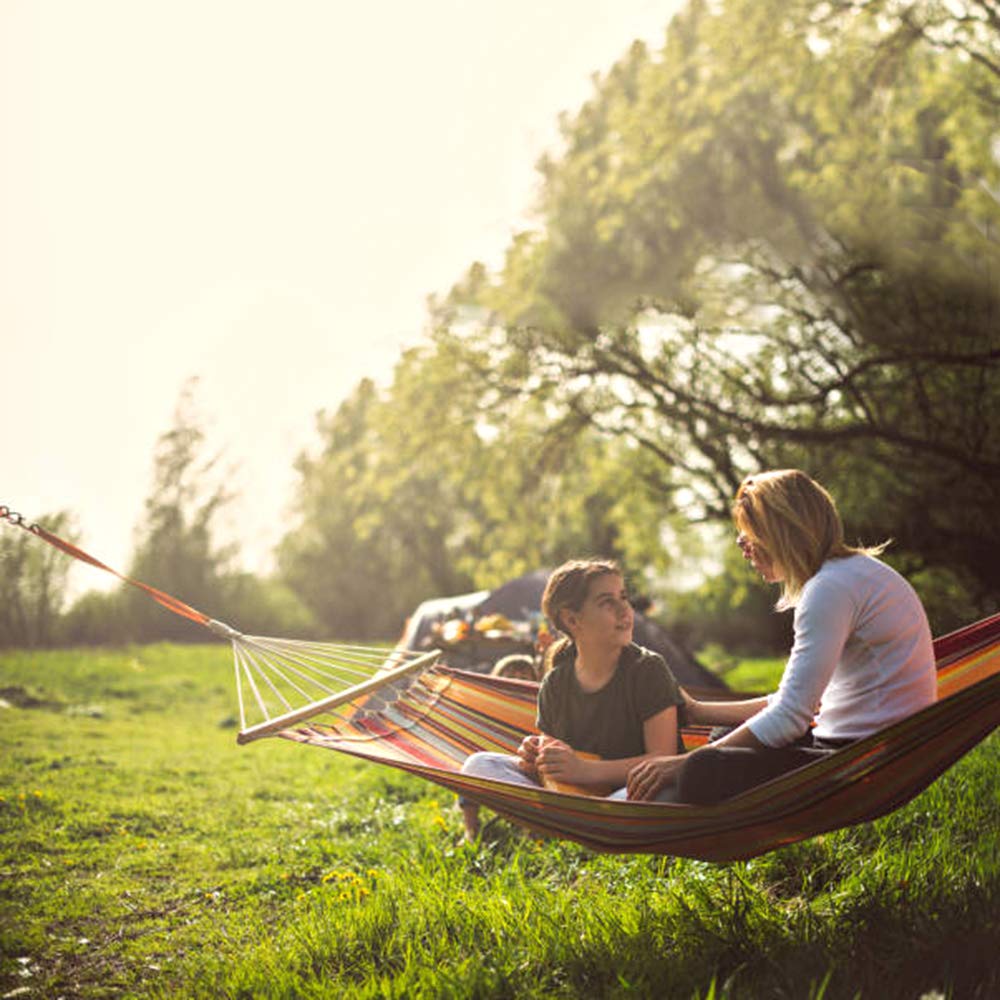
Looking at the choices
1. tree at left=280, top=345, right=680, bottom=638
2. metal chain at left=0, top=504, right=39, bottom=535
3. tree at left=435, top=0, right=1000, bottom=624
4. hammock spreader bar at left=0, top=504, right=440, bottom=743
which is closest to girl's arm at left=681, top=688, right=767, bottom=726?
hammock spreader bar at left=0, top=504, right=440, bottom=743

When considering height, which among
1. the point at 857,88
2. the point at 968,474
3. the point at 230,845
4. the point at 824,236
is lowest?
the point at 230,845

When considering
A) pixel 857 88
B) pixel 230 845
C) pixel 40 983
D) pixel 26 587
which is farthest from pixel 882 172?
pixel 26 587

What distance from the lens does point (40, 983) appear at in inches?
81.0

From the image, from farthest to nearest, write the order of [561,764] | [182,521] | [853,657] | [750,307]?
[182,521] → [750,307] → [561,764] → [853,657]

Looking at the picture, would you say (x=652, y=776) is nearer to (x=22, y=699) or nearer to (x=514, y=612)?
(x=514, y=612)

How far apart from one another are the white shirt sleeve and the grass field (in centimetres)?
39

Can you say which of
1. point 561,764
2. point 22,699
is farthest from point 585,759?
point 22,699

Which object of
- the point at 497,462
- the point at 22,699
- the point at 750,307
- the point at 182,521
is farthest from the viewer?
the point at 182,521

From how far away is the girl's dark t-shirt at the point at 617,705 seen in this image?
197 centimetres

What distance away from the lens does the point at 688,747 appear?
2334 mm

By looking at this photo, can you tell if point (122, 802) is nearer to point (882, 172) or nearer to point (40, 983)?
point (40, 983)

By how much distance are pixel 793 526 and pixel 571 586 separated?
504 mm

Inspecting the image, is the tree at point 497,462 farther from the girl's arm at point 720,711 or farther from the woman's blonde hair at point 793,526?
the woman's blonde hair at point 793,526

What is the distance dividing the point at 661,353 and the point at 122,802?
199 inches
